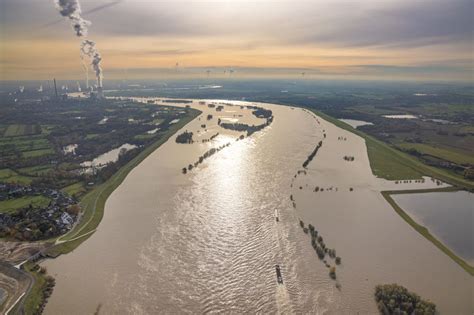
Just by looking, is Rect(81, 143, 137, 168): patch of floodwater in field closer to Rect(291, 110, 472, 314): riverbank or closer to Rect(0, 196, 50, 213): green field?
Rect(0, 196, 50, 213): green field

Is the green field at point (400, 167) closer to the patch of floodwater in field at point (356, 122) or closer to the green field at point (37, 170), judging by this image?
the patch of floodwater in field at point (356, 122)

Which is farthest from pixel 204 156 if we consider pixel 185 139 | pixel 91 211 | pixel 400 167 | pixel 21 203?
pixel 400 167

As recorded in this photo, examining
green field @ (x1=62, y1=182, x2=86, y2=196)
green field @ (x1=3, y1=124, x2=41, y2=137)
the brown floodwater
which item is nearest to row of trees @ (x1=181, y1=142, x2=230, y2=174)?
the brown floodwater

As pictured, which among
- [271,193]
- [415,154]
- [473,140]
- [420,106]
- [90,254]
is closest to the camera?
[90,254]

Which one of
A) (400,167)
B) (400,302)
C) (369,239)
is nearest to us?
(400,302)

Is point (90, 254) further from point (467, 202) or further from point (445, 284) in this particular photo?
point (467, 202)

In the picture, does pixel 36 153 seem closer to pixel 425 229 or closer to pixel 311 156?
pixel 311 156

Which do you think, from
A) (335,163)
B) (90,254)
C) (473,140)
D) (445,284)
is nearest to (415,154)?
(335,163)
